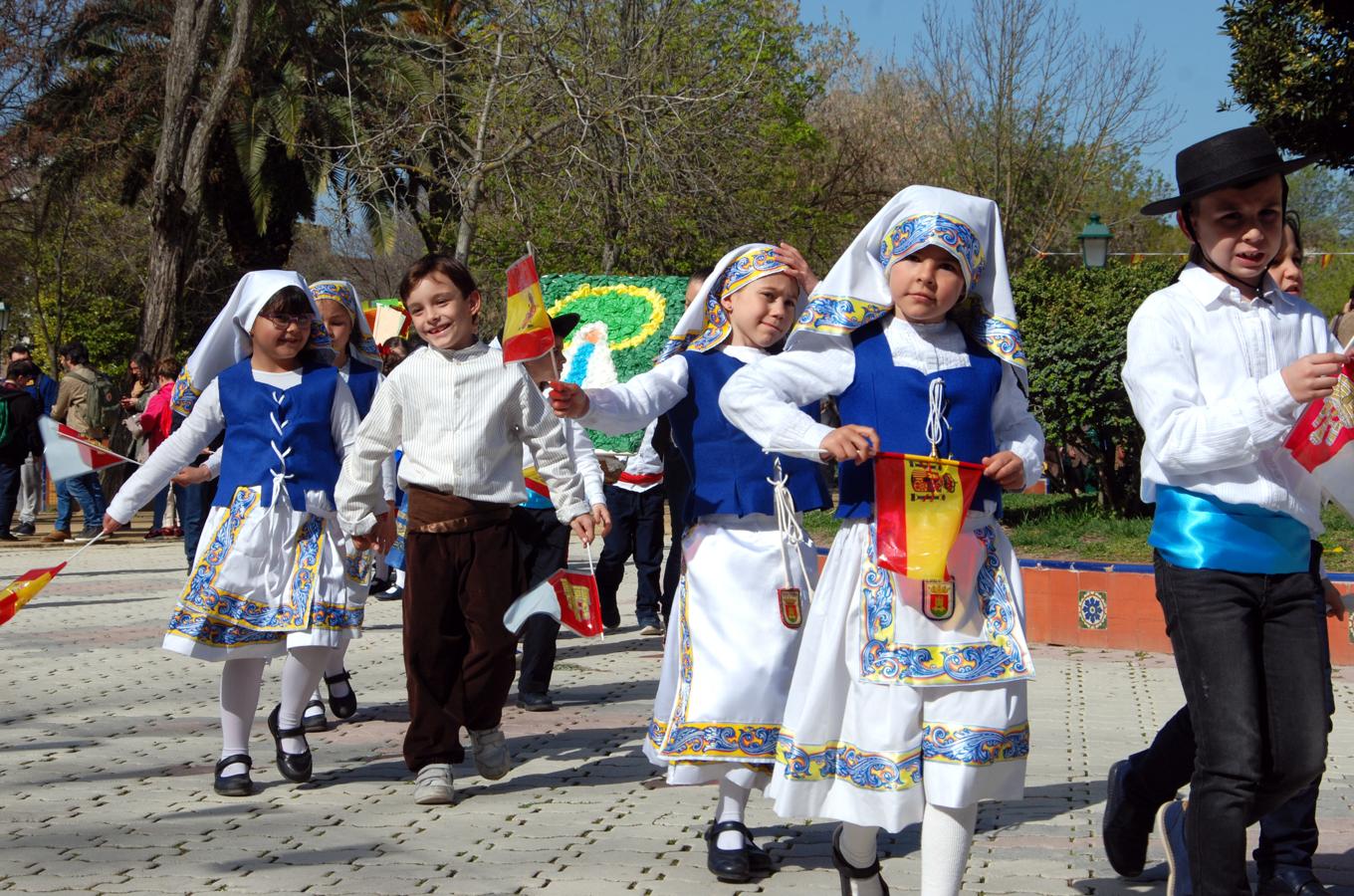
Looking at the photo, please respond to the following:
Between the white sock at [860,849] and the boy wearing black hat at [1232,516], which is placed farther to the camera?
the white sock at [860,849]

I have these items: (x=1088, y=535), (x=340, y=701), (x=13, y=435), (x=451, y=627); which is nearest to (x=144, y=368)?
(x=13, y=435)

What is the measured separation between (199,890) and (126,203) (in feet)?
104

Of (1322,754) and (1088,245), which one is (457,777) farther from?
(1088,245)

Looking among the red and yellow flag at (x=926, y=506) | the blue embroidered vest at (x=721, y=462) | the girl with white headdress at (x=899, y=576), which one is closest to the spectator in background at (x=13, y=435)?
the blue embroidered vest at (x=721, y=462)

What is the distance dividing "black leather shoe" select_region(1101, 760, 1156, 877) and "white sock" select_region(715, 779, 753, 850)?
105 cm

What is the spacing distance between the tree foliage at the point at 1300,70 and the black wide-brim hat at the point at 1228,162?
37.3 feet

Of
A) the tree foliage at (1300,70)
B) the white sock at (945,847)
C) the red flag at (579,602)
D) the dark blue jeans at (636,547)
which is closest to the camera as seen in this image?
the white sock at (945,847)

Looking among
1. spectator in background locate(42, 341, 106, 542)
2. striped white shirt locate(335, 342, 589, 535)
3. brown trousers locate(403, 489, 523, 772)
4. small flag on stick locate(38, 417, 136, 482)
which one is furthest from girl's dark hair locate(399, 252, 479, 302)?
spectator in background locate(42, 341, 106, 542)

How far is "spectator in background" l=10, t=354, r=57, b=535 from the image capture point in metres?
16.9

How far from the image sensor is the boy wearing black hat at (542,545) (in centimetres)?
625

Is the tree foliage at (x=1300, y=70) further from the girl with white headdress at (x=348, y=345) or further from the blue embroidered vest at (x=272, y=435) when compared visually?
the blue embroidered vest at (x=272, y=435)

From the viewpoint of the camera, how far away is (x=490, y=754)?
5941mm

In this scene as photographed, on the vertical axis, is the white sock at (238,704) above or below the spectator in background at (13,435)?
below

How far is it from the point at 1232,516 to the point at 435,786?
3085 mm
